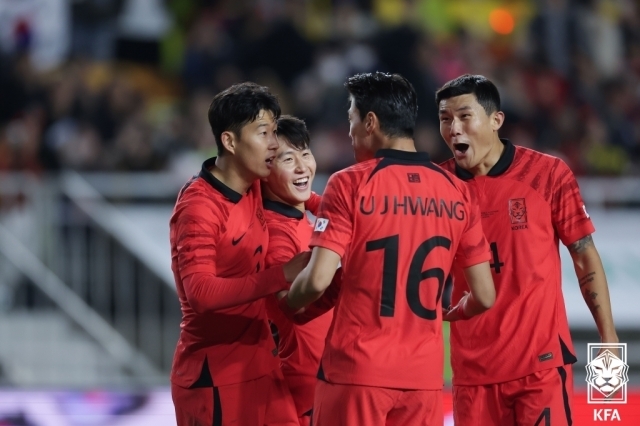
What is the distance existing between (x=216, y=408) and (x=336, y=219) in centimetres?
112

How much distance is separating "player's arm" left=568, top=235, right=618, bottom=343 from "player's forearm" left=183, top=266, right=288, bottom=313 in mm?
1423

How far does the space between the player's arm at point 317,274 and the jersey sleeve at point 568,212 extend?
1268 millimetres

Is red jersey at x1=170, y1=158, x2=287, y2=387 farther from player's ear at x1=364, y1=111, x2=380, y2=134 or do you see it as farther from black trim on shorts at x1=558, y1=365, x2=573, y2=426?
black trim on shorts at x1=558, y1=365, x2=573, y2=426

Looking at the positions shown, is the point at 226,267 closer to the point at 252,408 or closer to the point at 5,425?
the point at 252,408

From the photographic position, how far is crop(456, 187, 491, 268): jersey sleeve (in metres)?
4.03

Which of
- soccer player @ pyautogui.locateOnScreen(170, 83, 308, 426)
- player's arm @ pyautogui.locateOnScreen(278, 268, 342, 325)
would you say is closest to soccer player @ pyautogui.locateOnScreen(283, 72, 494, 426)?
player's arm @ pyautogui.locateOnScreen(278, 268, 342, 325)

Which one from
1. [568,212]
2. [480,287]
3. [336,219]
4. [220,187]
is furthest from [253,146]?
[568,212]

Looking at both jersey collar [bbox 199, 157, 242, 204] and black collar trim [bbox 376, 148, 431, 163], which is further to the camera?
jersey collar [bbox 199, 157, 242, 204]

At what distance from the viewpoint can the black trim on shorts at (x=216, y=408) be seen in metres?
4.40

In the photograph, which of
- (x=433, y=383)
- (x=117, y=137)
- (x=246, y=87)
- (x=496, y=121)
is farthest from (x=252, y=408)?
(x=117, y=137)

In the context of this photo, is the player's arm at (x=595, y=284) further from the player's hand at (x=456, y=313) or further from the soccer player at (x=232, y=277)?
the soccer player at (x=232, y=277)

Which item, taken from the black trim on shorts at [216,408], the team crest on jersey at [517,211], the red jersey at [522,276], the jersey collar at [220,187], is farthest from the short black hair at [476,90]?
the black trim on shorts at [216,408]

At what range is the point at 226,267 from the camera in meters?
4.41

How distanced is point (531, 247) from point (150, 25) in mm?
8204
